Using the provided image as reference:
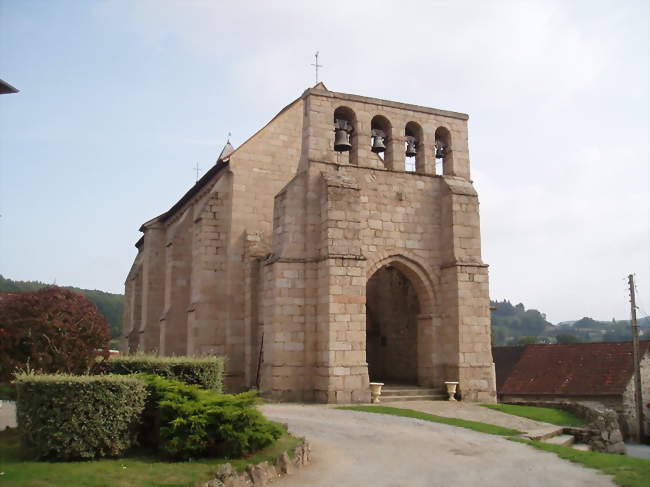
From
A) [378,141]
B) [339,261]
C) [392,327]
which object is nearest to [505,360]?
[392,327]

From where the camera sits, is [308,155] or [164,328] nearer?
[308,155]

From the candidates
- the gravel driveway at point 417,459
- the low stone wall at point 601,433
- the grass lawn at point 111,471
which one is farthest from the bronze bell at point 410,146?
the grass lawn at point 111,471

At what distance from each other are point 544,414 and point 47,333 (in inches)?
472

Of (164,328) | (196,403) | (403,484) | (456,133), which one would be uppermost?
(456,133)

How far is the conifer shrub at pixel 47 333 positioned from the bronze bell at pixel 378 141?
38.0 ft

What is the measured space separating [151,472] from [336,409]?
790 cm

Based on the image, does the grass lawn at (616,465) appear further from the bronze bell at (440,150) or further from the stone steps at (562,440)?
the bronze bell at (440,150)

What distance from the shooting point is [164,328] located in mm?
23391

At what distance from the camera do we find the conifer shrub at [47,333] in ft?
32.9

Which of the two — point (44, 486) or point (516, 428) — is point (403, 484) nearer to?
point (44, 486)

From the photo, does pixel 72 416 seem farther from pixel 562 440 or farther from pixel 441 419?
pixel 562 440

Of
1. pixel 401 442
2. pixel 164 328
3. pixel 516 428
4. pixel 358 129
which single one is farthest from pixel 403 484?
pixel 164 328

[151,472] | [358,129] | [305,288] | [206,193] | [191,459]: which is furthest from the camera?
[206,193]

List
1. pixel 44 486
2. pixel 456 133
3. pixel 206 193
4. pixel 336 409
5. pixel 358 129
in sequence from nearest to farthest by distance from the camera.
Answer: pixel 44 486
pixel 336 409
pixel 358 129
pixel 456 133
pixel 206 193
